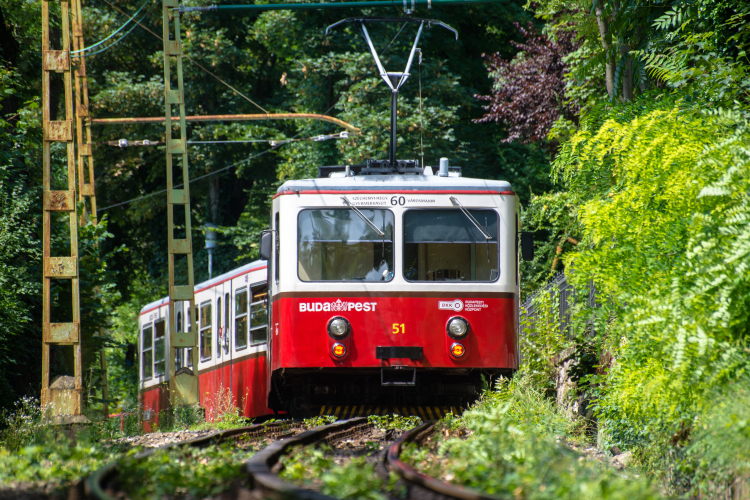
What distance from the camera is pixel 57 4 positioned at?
19.2 meters

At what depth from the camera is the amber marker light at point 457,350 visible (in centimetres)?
1082

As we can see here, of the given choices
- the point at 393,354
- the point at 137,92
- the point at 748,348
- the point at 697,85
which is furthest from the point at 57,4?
the point at 748,348

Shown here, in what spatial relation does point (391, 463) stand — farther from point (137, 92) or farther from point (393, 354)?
point (137, 92)

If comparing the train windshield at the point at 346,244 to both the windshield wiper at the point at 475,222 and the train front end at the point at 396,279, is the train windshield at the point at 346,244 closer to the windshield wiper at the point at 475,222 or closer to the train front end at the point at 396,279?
the train front end at the point at 396,279

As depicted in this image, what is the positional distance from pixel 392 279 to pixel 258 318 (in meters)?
4.14

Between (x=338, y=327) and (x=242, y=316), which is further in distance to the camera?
(x=242, y=316)

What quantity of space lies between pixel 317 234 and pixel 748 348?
18.8 ft

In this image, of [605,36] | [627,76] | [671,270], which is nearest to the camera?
[671,270]

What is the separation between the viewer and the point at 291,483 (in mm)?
5195

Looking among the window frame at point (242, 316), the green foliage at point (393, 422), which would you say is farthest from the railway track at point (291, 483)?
the window frame at point (242, 316)

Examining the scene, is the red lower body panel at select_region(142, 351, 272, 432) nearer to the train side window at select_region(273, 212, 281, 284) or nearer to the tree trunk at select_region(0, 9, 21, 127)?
the train side window at select_region(273, 212, 281, 284)

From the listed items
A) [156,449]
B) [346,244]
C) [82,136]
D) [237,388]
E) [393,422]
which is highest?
[82,136]

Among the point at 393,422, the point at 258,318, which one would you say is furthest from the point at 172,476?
the point at 258,318

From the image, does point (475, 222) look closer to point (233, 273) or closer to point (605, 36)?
point (605, 36)
